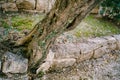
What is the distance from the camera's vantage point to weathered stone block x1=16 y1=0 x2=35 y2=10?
16.3 ft

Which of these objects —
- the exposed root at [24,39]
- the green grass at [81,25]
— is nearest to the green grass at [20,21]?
the green grass at [81,25]

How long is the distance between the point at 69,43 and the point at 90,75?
67cm

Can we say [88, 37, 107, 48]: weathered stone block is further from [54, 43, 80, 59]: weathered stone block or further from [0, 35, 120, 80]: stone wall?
[54, 43, 80, 59]: weathered stone block

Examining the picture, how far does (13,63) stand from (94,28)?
225 centimetres

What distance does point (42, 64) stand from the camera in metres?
3.74

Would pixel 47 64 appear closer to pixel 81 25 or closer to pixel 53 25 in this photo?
pixel 53 25

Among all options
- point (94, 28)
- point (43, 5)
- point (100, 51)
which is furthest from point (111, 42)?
point (43, 5)

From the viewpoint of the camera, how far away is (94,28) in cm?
513

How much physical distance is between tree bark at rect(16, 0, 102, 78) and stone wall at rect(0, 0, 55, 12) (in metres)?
1.46

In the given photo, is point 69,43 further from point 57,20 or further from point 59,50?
point 57,20

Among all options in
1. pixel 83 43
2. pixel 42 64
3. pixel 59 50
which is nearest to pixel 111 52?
pixel 83 43

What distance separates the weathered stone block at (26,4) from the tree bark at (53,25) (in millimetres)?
1521

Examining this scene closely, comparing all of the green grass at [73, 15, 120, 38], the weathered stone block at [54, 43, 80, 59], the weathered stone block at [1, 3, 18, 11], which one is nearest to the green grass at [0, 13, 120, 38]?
the green grass at [73, 15, 120, 38]

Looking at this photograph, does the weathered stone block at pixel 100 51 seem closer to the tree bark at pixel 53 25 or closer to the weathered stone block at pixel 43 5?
the tree bark at pixel 53 25
